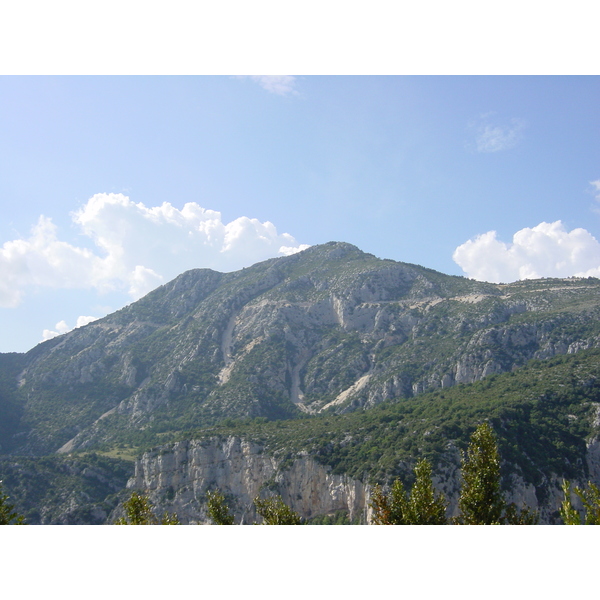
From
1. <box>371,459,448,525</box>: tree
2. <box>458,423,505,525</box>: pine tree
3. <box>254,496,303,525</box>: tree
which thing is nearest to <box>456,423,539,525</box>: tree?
<box>458,423,505,525</box>: pine tree

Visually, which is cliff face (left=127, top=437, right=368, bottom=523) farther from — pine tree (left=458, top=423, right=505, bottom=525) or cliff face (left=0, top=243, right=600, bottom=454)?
pine tree (left=458, top=423, right=505, bottom=525)

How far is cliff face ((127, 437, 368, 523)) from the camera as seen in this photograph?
55625 mm

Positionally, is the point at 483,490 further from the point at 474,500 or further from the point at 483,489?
the point at 474,500

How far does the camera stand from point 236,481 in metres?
67.5

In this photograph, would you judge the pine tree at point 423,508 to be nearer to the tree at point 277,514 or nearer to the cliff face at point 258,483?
the tree at point 277,514

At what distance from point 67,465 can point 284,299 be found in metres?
76.5

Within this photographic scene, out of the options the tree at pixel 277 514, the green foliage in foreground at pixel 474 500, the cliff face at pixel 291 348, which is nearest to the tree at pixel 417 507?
the green foliage in foreground at pixel 474 500

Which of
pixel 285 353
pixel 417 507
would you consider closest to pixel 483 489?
pixel 417 507

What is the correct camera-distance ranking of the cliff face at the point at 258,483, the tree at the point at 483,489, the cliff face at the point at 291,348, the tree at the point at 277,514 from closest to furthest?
the tree at the point at 483,489
the tree at the point at 277,514
the cliff face at the point at 258,483
the cliff face at the point at 291,348

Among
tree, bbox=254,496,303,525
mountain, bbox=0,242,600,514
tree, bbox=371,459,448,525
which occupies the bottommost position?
tree, bbox=254,496,303,525

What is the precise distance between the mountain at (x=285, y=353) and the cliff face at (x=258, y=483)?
4855mm

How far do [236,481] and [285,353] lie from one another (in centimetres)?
5796

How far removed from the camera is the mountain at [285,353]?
9275 centimetres

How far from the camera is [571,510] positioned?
63.5 feet
